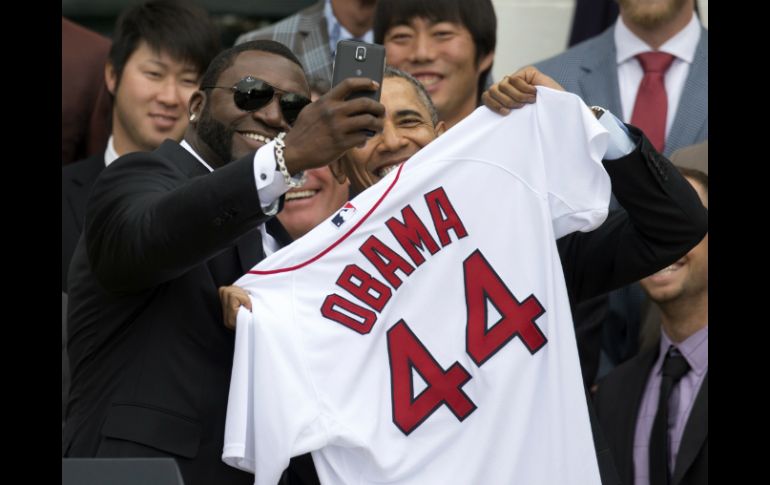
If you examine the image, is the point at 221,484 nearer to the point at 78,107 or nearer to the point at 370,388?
the point at 370,388

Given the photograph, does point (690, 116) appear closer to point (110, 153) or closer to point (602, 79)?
point (602, 79)

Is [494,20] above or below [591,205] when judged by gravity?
above

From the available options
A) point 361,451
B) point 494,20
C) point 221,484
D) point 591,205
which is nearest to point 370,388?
point 361,451

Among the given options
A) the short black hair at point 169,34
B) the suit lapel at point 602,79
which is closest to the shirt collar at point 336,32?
the short black hair at point 169,34

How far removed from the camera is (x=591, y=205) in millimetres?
3512

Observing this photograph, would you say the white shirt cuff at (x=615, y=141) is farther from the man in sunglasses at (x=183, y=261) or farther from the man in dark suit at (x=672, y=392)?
the man in dark suit at (x=672, y=392)

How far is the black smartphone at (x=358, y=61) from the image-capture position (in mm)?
3158

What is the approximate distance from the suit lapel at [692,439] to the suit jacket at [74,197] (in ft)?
7.20

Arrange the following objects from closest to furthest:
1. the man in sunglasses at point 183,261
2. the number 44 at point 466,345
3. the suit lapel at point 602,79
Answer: the man in sunglasses at point 183,261 < the number 44 at point 466,345 < the suit lapel at point 602,79

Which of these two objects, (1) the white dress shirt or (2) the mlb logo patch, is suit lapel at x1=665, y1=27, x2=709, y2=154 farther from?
(2) the mlb logo patch

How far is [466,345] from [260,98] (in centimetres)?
84

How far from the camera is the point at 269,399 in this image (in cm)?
329

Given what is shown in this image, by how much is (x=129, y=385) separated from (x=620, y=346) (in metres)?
2.29
